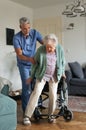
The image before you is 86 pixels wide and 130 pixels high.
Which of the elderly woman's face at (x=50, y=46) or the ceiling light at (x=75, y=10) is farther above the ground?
the ceiling light at (x=75, y=10)

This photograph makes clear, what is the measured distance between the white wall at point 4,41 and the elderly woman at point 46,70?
2749 millimetres

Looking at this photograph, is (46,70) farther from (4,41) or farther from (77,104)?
(4,41)

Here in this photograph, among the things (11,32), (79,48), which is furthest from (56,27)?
(11,32)

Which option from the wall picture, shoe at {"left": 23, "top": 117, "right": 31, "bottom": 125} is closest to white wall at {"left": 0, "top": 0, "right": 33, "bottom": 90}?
the wall picture

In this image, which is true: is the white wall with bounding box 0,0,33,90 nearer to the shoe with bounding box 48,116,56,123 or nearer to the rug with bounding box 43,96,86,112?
the rug with bounding box 43,96,86,112

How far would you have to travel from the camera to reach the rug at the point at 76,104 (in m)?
4.60

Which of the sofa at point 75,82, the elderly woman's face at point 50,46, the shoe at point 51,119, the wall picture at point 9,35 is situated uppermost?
the wall picture at point 9,35

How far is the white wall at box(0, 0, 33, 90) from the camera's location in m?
6.18

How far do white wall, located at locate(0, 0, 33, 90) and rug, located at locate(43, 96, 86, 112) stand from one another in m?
1.63

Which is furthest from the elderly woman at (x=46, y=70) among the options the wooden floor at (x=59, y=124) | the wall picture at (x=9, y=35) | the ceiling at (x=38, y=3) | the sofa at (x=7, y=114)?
the ceiling at (x=38, y=3)

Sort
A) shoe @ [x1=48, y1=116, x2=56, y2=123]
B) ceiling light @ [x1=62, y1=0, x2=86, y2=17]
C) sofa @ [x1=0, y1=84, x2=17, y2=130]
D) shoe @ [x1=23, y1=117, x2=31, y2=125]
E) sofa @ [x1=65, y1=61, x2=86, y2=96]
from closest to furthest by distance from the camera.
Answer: sofa @ [x1=0, y1=84, x2=17, y2=130] < shoe @ [x1=23, y1=117, x2=31, y2=125] < shoe @ [x1=48, y1=116, x2=56, y2=123] < ceiling light @ [x1=62, y1=0, x2=86, y2=17] < sofa @ [x1=65, y1=61, x2=86, y2=96]

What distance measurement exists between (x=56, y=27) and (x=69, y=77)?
6.10ft

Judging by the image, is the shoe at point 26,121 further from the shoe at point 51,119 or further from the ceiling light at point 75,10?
the ceiling light at point 75,10

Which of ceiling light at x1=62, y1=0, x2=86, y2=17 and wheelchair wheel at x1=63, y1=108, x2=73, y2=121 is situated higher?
ceiling light at x1=62, y1=0, x2=86, y2=17
